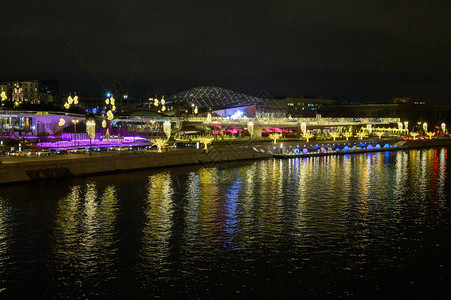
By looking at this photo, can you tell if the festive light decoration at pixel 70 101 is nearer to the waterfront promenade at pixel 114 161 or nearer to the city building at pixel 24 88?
the waterfront promenade at pixel 114 161

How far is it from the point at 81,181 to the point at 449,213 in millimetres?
25045

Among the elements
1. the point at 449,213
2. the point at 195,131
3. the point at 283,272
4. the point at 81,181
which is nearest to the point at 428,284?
the point at 283,272

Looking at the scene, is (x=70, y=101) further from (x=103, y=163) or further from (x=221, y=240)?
(x=221, y=240)

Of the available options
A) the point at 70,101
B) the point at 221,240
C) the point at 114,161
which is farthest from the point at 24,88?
the point at 221,240

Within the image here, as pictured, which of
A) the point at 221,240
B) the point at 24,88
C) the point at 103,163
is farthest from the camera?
Result: the point at 24,88

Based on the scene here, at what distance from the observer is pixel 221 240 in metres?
19.2

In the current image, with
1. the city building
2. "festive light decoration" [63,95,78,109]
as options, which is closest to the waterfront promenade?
"festive light decoration" [63,95,78,109]

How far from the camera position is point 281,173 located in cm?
4194

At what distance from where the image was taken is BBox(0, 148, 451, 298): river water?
14.5 meters

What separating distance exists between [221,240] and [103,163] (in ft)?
72.9

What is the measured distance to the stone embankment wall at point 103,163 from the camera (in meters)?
32.8

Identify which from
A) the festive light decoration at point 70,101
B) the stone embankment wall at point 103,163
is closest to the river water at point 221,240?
the stone embankment wall at point 103,163

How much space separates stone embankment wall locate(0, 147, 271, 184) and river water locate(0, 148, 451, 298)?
128cm

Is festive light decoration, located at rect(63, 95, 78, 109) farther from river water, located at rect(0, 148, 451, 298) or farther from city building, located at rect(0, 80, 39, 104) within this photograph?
city building, located at rect(0, 80, 39, 104)
